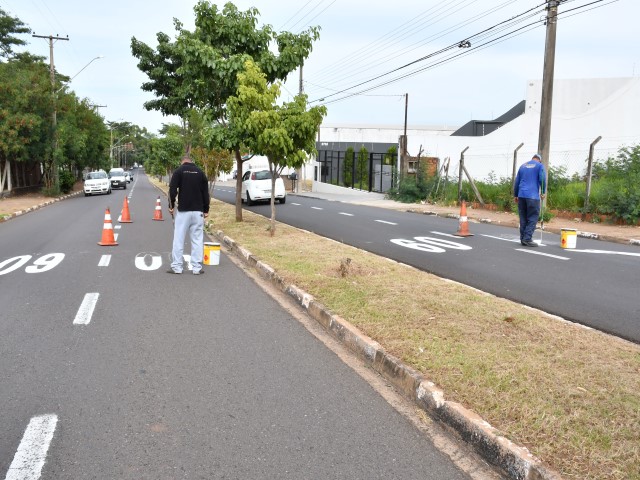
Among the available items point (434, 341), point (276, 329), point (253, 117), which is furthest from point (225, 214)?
point (434, 341)

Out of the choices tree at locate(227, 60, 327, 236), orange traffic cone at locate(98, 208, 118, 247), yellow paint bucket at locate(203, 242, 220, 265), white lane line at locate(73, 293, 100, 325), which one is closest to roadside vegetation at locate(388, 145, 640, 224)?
tree at locate(227, 60, 327, 236)

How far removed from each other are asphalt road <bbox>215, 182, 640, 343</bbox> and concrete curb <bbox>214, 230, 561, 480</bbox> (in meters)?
2.53

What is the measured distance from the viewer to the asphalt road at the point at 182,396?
10.7 feet

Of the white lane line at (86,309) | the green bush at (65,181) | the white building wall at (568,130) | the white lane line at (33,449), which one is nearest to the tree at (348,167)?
the white building wall at (568,130)

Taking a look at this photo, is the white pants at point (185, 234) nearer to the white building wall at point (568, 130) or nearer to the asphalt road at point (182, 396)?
the asphalt road at point (182, 396)

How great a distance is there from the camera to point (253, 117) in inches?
471

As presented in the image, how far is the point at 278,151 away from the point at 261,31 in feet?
15.8

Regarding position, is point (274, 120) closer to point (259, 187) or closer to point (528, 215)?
point (528, 215)

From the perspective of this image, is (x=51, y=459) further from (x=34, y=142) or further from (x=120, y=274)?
(x=34, y=142)

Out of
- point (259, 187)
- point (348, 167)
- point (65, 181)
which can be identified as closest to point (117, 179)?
point (65, 181)

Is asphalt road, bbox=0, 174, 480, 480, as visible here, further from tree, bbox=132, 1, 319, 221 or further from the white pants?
tree, bbox=132, 1, 319, 221

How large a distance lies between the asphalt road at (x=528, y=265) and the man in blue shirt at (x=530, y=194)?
0.37 m

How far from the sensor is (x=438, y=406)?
12.8 ft

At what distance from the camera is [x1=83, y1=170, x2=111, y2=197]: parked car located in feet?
128
